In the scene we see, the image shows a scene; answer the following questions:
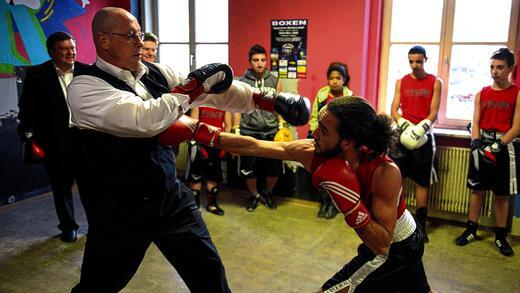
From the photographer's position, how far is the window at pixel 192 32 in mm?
5105

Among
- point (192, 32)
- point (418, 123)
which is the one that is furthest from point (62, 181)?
point (418, 123)

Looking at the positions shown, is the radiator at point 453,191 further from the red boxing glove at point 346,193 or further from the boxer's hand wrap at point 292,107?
the red boxing glove at point 346,193

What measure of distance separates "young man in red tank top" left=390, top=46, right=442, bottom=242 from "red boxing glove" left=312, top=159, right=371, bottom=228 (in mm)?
2147

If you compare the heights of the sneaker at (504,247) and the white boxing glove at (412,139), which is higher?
the white boxing glove at (412,139)

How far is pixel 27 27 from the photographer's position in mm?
4324

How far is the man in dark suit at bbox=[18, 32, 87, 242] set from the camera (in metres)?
3.43

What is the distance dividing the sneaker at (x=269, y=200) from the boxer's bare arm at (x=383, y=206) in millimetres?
2686

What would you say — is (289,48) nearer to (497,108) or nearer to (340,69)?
(340,69)

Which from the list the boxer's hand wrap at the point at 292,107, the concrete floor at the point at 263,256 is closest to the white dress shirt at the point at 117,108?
the boxer's hand wrap at the point at 292,107

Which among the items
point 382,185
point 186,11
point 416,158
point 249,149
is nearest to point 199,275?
point 249,149

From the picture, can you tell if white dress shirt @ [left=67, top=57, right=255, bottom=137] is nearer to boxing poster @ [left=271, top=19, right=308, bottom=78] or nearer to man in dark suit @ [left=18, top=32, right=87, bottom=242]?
man in dark suit @ [left=18, top=32, right=87, bottom=242]

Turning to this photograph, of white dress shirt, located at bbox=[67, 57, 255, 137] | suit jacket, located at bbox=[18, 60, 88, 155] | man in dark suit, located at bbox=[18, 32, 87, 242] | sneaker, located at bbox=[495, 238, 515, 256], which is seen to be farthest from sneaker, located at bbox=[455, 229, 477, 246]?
suit jacket, located at bbox=[18, 60, 88, 155]

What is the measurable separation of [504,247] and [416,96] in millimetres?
1289

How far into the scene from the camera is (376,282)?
1.75m
